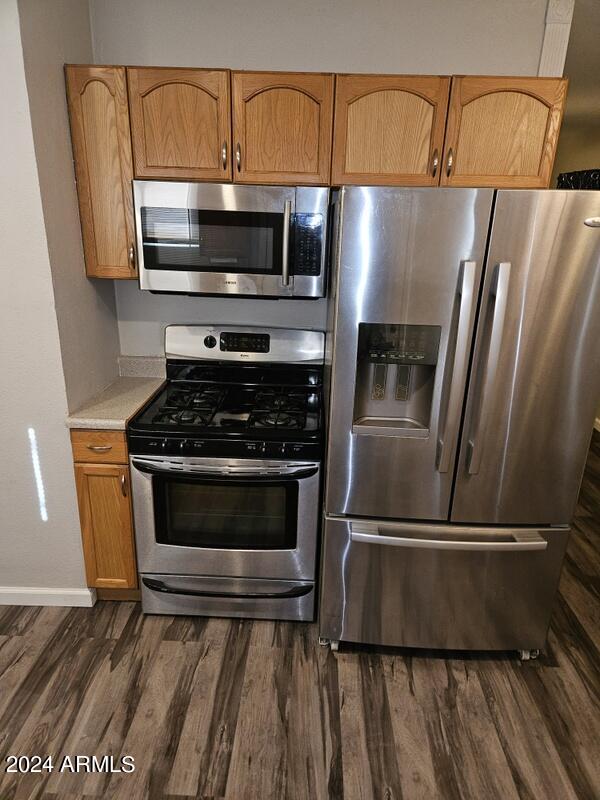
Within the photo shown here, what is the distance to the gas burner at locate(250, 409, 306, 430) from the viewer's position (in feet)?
6.54

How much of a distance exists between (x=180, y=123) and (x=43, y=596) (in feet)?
7.03

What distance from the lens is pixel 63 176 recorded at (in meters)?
1.90

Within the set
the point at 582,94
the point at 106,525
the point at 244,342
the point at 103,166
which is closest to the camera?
the point at 103,166

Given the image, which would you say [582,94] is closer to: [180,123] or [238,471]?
[180,123]

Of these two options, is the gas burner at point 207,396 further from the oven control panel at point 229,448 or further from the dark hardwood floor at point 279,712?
the dark hardwood floor at point 279,712

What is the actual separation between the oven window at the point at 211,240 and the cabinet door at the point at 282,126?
178mm

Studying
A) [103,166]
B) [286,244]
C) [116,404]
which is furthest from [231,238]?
[116,404]

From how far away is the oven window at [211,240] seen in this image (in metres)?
2.00

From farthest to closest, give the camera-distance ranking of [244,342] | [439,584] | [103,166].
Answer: [244,342]
[103,166]
[439,584]

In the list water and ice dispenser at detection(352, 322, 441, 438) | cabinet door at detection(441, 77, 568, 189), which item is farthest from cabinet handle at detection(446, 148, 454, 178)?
water and ice dispenser at detection(352, 322, 441, 438)

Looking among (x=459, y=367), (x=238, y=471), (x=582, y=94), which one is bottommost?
(x=238, y=471)

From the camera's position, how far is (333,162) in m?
1.96

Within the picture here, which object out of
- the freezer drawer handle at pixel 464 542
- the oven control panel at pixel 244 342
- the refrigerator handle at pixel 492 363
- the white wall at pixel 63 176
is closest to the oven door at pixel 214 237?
the white wall at pixel 63 176

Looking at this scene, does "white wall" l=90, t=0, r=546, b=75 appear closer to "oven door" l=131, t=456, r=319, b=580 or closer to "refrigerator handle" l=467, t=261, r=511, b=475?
"refrigerator handle" l=467, t=261, r=511, b=475
